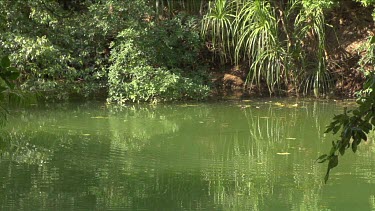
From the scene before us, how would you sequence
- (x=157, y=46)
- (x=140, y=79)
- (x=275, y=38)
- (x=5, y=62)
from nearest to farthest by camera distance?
(x=5, y=62), (x=140, y=79), (x=275, y=38), (x=157, y=46)

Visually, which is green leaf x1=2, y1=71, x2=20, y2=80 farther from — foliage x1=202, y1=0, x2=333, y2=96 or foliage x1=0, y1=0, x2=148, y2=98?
foliage x1=202, y1=0, x2=333, y2=96

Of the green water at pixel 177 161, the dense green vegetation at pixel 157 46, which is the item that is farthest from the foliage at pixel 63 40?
the green water at pixel 177 161

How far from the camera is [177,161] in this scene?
657 cm

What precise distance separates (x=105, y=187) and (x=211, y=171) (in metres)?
1.02

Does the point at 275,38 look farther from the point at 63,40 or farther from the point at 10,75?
the point at 10,75

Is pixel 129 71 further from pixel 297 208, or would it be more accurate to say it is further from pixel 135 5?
pixel 297 208

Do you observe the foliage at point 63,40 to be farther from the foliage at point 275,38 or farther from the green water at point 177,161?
the foliage at point 275,38

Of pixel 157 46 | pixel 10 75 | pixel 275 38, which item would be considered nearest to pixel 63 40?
pixel 157 46

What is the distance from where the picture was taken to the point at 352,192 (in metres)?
5.48

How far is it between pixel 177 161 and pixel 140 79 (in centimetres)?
367

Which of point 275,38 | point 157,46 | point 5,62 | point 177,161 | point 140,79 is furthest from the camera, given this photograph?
point 157,46

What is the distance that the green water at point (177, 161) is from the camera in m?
5.29

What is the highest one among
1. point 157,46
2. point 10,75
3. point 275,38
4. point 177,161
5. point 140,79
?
point 275,38

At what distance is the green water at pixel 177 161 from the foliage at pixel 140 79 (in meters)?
0.37
